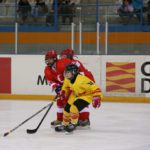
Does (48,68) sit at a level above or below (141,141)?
above

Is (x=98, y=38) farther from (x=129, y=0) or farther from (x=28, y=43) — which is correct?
(x=129, y=0)

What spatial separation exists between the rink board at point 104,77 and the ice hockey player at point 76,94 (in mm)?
3620

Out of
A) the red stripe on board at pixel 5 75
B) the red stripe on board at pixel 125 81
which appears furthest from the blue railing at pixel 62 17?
the red stripe on board at pixel 125 81

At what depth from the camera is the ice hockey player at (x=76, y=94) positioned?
6113 millimetres

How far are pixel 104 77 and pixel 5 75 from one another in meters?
1.83

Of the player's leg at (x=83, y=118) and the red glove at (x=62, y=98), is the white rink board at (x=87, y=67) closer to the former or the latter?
the player's leg at (x=83, y=118)

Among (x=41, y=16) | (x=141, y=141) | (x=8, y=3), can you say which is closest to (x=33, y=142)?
(x=141, y=141)

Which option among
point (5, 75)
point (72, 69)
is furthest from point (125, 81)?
point (72, 69)

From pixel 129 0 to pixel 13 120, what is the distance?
18.8 feet

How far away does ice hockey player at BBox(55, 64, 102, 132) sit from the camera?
241 inches

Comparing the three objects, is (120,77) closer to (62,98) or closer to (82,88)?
(62,98)

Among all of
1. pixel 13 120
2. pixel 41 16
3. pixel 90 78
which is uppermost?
pixel 41 16

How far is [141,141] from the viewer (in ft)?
19.3

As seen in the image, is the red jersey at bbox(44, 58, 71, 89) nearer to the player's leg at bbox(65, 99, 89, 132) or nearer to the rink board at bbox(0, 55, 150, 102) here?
the player's leg at bbox(65, 99, 89, 132)
